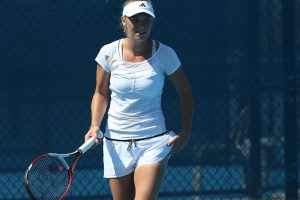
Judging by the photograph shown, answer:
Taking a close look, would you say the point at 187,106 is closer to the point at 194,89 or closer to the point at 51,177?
the point at 51,177

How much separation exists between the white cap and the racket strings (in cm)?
84

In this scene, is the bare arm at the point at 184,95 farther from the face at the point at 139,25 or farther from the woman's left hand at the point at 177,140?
the face at the point at 139,25

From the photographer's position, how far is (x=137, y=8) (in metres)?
4.29

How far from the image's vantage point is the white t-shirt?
4363 millimetres

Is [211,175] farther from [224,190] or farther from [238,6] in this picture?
[238,6]

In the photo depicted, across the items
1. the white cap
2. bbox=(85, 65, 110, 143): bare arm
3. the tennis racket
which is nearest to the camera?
the white cap

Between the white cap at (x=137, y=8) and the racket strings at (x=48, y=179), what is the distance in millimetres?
Result: 838

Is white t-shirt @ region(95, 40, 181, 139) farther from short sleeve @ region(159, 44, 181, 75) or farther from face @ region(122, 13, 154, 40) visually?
face @ region(122, 13, 154, 40)

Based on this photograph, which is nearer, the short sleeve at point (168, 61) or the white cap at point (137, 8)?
the white cap at point (137, 8)

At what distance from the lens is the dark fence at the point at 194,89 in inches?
245

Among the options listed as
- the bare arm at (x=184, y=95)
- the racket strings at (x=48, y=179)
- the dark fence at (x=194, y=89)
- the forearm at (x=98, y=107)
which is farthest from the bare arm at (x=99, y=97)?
the dark fence at (x=194, y=89)

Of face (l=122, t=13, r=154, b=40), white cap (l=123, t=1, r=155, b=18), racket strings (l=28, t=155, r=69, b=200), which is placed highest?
white cap (l=123, t=1, r=155, b=18)

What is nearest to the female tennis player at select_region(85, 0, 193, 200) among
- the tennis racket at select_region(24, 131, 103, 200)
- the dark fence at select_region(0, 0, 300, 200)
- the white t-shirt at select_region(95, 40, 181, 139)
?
the white t-shirt at select_region(95, 40, 181, 139)

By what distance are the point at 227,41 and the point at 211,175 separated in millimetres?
1004
